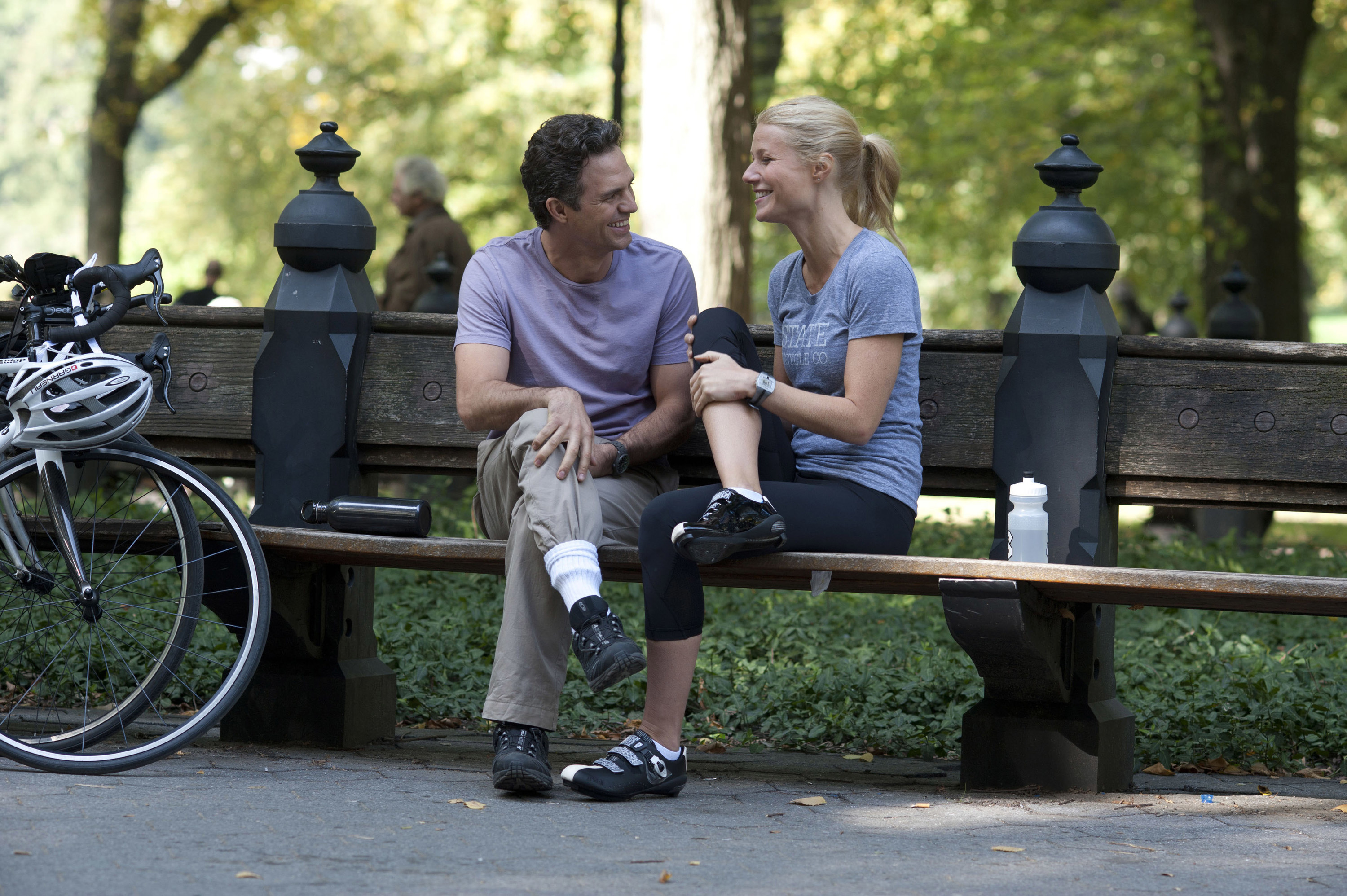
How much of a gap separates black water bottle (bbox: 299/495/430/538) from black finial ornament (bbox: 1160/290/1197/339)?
8.40 m

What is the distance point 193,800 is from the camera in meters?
3.41

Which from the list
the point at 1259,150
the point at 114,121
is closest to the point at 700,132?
the point at 1259,150

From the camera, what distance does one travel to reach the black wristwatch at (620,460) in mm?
3885

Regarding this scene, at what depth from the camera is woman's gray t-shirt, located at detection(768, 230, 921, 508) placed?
3.74m

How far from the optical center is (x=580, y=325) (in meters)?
4.05

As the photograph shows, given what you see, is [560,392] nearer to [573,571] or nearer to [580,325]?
[580,325]

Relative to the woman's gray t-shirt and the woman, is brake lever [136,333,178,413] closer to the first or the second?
the woman

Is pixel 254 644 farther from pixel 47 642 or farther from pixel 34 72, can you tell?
pixel 34 72

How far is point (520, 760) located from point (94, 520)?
1333 millimetres

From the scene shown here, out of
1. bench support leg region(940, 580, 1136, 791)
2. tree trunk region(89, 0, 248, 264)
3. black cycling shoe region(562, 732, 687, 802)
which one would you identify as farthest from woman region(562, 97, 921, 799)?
tree trunk region(89, 0, 248, 264)

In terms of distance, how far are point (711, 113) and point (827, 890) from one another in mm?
4611

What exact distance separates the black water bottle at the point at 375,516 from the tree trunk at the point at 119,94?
12.1m

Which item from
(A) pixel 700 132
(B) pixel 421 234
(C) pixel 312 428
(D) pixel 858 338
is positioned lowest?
(C) pixel 312 428

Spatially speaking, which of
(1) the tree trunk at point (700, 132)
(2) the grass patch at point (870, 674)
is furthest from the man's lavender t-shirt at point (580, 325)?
(1) the tree trunk at point (700, 132)
